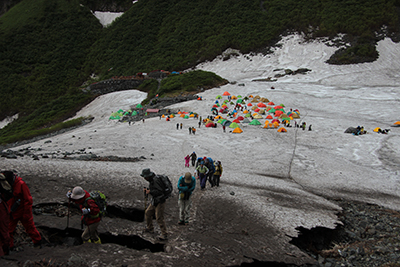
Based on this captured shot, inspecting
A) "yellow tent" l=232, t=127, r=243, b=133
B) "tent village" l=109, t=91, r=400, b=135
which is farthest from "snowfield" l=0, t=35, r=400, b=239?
"tent village" l=109, t=91, r=400, b=135

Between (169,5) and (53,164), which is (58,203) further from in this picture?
(169,5)

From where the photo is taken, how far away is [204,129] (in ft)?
105

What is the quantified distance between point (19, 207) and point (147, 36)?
105m

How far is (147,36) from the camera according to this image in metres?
102

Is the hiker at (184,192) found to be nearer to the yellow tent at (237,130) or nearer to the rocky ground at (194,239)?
the rocky ground at (194,239)

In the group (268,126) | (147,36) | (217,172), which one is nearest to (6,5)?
(147,36)

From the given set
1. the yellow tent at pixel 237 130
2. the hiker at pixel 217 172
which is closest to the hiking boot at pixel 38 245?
the hiker at pixel 217 172

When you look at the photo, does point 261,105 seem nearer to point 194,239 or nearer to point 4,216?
point 194,239

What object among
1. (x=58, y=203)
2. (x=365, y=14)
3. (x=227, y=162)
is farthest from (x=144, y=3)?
(x=58, y=203)

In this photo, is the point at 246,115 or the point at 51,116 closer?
the point at 246,115

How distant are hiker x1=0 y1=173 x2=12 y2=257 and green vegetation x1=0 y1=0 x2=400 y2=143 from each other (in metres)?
50.9

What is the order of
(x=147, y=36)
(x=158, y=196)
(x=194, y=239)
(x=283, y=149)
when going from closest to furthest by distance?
(x=158, y=196) < (x=194, y=239) < (x=283, y=149) < (x=147, y=36)

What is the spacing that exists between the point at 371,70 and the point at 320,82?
48.6 ft

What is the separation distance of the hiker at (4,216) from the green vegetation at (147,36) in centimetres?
5086
